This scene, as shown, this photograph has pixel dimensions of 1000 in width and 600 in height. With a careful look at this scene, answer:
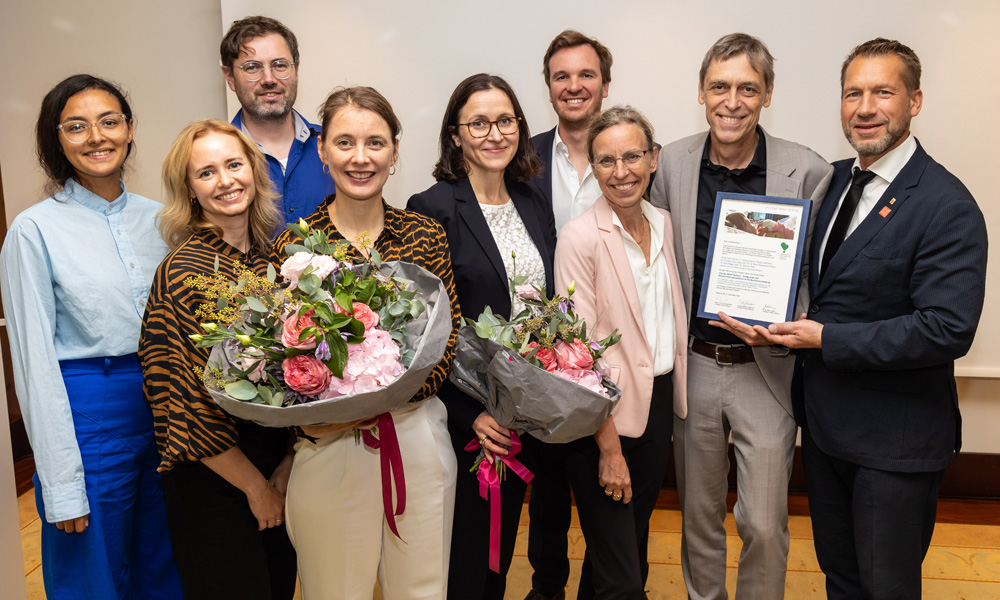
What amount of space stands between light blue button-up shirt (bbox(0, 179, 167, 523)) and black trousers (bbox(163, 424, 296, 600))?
1.43 feet

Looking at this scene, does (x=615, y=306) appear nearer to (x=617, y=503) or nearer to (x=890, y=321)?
(x=617, y=503)

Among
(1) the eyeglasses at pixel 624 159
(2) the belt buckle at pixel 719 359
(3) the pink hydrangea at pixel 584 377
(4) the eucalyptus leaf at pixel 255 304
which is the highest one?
(1) the eyeglasses at pixel 624 159

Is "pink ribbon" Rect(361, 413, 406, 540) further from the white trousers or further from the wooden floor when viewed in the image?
the wooden floor

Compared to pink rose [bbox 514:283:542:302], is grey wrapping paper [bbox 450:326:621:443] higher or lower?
lower

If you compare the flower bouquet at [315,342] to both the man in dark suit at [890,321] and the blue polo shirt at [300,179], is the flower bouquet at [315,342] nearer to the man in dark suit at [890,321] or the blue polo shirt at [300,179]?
the blue polo shirt at [300,179]

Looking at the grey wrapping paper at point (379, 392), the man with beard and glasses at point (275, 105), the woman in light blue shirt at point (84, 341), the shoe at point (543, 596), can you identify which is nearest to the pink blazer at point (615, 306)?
the grey wrapping paper at point (379, 392)

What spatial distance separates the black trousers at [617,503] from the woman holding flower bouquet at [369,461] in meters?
0.49

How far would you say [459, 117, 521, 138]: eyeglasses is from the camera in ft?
7.95

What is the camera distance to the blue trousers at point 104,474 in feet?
7.29

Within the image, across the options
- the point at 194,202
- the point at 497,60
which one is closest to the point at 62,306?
the point at 194,202

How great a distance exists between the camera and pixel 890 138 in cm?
226

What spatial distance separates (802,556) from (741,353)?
64.2 inches

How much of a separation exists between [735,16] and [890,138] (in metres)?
1.80

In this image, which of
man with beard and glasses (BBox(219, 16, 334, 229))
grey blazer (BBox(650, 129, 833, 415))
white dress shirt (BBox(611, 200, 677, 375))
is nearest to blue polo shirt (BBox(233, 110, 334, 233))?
man with beard and glasses (BBox(219, 16, 334, 229))
